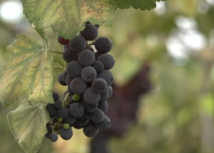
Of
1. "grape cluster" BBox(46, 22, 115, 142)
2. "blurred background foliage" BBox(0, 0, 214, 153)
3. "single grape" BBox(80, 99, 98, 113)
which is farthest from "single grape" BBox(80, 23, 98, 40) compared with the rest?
A: "blurred background foliage" BBox(0, 0, 214, 153)

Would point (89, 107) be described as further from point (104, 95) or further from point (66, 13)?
point (66, 13)

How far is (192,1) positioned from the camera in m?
2.15

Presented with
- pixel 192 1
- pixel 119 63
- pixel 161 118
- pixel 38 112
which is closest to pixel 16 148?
pixel 119 63

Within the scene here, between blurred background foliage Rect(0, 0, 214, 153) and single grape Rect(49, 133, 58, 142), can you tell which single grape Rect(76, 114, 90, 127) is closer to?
single grape Rect(49, 133, 58, 142)

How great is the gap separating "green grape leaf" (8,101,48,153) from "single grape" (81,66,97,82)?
8cm

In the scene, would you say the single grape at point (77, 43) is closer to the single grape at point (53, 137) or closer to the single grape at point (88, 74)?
the single grape at point (88, 74)

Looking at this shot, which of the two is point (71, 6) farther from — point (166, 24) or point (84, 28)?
point (166, 24)

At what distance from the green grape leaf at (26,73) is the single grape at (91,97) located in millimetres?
62

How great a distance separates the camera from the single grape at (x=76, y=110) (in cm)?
68

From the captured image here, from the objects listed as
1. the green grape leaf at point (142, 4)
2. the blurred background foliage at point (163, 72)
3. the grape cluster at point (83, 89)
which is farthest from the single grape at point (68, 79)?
the blurred background foliage at point (163, 72)

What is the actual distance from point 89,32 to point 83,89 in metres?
0.09

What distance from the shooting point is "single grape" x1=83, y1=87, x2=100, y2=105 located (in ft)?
2.23

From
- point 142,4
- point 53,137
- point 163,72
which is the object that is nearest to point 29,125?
point 53,137

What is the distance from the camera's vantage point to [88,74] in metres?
0.69
